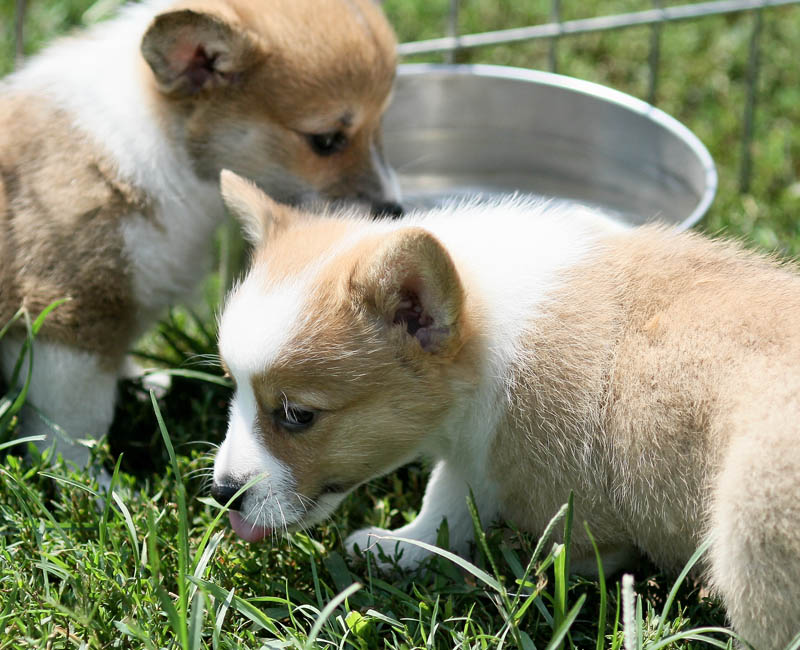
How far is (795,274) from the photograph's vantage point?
2.92 metres

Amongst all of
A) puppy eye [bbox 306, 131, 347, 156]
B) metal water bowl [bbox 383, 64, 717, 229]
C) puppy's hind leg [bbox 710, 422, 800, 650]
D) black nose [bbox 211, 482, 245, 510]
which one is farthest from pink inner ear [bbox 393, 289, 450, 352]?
metal water bowl [bbox 383, 64, 717, 229]

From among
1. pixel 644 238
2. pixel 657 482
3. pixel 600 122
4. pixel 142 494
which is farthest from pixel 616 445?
pixel 600 122

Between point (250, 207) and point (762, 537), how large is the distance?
1.57 m

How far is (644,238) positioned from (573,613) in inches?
43.6

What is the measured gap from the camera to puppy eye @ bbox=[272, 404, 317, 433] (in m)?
2.60

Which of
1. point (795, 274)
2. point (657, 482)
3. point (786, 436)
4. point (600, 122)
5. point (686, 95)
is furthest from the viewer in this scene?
point (686, 95)

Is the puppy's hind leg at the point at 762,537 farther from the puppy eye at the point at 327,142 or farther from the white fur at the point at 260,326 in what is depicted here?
the puppy eye at the point at 327,142

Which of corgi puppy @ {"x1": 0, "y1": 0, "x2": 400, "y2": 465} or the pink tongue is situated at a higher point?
corgi puppy @ {"x1": 0, "y1": 0, "x2": 400, "y2": 465}

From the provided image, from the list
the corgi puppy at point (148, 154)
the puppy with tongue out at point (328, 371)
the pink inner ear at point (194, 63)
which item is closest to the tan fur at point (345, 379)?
the puppy with tongue out at point (328, 371)

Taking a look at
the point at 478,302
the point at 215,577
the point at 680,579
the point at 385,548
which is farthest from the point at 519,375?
the point at 215,577

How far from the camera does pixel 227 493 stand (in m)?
2.62

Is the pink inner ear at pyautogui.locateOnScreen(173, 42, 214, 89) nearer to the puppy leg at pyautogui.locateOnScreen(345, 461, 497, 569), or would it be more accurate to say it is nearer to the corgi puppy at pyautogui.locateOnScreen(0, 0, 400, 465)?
the corgi puppy at pyautogui.locateOnScreen(0, 0, 400, 465)

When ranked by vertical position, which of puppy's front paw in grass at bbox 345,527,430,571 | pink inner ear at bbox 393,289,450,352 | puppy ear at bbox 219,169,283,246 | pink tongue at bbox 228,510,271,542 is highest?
puppy ear at bbox 219,169,283,246

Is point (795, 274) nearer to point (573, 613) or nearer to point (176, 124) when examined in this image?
point (573, 613)
